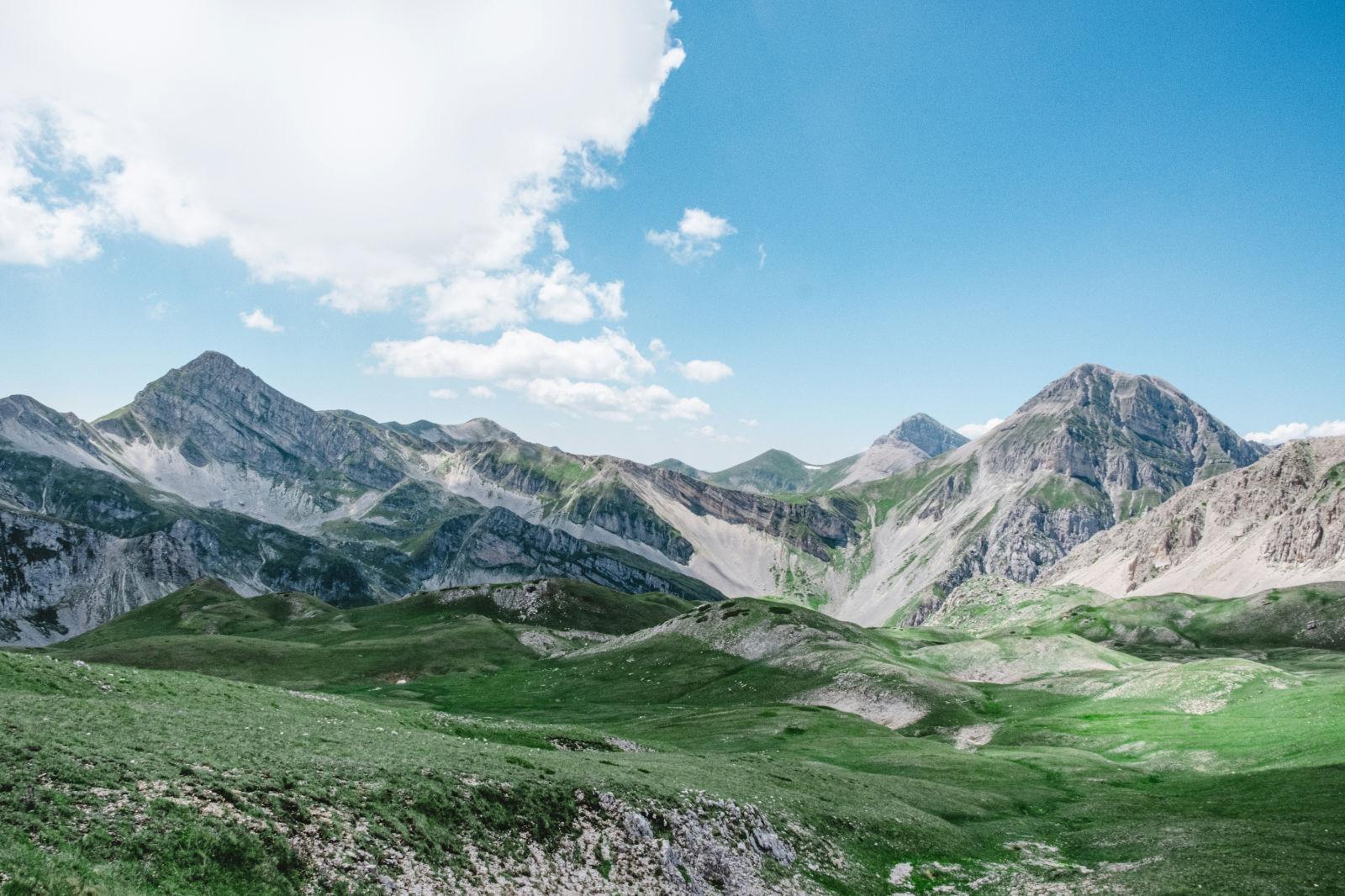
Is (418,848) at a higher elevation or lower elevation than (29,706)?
lower

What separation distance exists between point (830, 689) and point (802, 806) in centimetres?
7771

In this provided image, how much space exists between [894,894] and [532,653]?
473ft

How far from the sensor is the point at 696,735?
8456 centimetres

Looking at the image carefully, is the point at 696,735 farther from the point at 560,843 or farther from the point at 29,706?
the point at 29,706

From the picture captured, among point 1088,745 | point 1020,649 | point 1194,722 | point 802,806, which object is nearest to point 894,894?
point 802,806

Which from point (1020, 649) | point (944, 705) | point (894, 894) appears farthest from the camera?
point (1020, 649)

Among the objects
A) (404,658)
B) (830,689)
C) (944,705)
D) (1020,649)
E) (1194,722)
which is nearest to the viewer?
(1194,722)

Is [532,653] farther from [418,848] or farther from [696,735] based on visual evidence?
[418,848]

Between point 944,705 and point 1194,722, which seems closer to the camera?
point 1194,722

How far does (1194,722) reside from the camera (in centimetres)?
8162

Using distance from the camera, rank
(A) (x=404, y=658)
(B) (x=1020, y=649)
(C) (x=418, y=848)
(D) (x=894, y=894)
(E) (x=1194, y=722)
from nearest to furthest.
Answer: (C) (x=418, y=848) → (D) (x=894, y=894) → (E) (x=1194, y=722) → (A) (x=404, y=658) → (B) (x=1020, y=649)

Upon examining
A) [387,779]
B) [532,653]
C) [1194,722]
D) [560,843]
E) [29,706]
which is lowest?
[532,653]

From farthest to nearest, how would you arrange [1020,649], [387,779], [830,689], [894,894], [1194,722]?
[1020,649], [830,689], [1194,722], [894,894], [387,779]

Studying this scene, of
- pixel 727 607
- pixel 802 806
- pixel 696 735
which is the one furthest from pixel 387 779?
pixel 727 607
